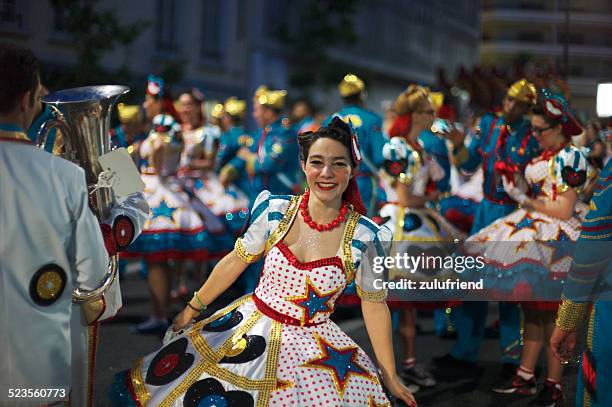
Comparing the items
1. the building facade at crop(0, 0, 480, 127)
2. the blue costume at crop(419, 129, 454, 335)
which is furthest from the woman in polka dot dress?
the building facade at crop(0, 0, 480, 127)

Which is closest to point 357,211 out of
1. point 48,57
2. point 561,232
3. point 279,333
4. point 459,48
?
point 279,333

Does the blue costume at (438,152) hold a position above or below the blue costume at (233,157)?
above

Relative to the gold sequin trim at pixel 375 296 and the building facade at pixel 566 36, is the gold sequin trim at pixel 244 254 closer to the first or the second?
the gold sequin trim at pixel 375 296

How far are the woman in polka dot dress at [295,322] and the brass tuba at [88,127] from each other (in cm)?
53

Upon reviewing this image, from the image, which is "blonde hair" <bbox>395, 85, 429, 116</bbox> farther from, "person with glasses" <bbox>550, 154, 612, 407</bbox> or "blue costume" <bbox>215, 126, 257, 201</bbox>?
"blue costume" <bbox>215, 126, 257, 201</bbox>

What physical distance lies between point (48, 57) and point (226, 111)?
5.86 metres

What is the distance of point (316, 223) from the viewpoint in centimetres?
436

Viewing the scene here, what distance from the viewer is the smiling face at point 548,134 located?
635cm

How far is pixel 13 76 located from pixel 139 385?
1.54 meters

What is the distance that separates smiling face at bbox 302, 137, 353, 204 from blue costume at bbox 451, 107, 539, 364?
296 centimetres

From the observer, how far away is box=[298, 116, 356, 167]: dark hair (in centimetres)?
431

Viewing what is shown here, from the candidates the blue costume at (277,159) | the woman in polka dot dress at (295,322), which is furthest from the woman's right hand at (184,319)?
the blue costume at (277,159)

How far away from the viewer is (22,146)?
3.19 metres

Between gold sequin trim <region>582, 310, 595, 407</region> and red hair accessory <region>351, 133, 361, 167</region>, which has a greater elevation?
red hair accessory <region>351, 133, 361, 167</region>
